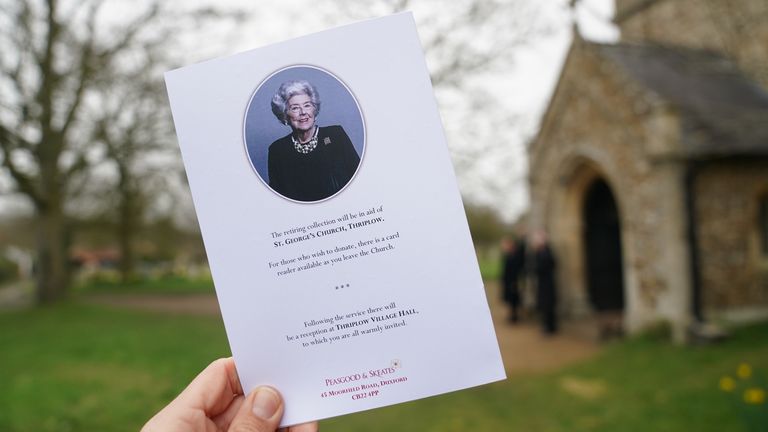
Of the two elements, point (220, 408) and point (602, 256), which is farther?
point (602, 256)

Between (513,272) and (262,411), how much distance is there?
10.5m

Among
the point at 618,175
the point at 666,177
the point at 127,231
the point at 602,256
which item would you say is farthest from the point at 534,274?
the point at 127,231

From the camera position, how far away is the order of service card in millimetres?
1293

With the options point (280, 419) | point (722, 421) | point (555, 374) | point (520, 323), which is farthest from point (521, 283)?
point (280, 419)

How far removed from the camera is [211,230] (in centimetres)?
134

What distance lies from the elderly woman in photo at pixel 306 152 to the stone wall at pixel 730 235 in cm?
909

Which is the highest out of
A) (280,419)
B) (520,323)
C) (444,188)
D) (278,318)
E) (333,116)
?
(333,116)

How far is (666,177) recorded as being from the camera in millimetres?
8531

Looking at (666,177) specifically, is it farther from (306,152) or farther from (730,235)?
(306,152)

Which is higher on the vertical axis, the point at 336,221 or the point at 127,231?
the point at 127,231

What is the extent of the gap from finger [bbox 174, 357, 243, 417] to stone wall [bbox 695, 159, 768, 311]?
9.12m

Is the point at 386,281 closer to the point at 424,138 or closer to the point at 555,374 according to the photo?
the point at 424,138

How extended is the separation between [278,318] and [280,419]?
0.83 ft

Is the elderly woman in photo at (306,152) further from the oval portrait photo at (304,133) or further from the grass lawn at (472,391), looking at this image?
the grass lawn at (472,391)
